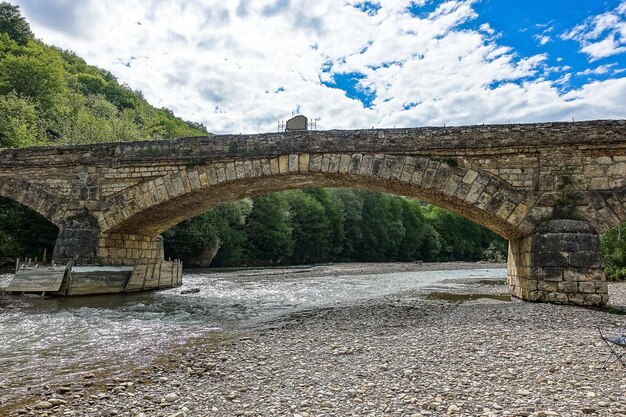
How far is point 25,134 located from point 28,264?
16.5 meters

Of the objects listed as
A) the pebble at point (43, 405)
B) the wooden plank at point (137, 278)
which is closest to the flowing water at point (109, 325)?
the wooden plank at point (137, 278)

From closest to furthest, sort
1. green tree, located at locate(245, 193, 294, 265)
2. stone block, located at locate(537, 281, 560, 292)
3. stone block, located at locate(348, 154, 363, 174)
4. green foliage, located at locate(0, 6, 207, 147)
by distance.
Result: stone block, located at locate(537, 281, 560, 292) → stone block, located at locate(348, 154, 363, 174) → green foliage, located at locate(0, 6, 207, 147) → green tree, located at locate(245, 193, 294, 265)

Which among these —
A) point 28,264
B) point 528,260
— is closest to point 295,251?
point 28,264

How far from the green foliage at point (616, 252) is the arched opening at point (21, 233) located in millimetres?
28199

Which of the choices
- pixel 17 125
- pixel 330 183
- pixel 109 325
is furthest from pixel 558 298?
pixel 17 125

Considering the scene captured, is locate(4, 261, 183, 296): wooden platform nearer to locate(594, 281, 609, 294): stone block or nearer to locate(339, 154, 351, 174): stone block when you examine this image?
locate(339, 154, 351, 174): stone block

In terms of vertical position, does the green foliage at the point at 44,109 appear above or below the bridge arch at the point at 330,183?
above

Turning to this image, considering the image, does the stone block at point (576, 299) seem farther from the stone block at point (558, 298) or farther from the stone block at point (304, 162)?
the stone block at point (304, 162)

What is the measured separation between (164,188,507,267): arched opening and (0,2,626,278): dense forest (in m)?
0.11

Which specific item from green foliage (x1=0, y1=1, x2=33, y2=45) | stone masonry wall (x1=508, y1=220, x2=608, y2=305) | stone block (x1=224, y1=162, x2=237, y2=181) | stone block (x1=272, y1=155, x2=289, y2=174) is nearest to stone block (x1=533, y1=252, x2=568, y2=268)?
stone masonry wall (x1=508, y1=220, x2=608, y2=305)

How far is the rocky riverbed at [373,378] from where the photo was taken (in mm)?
3539

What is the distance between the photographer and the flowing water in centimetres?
534

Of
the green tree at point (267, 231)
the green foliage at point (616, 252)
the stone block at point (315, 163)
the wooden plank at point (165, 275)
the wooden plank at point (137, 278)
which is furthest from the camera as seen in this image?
the green tree at point (267, 231)

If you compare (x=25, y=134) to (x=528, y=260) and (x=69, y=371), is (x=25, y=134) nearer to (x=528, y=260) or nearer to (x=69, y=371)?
(x=69, y=371)
